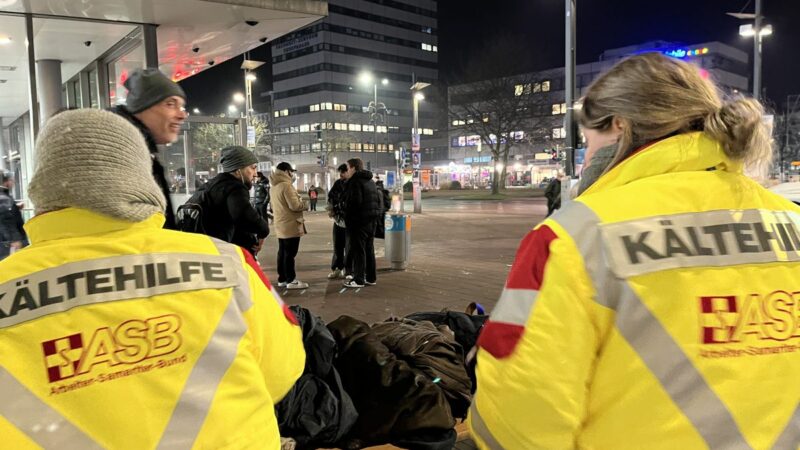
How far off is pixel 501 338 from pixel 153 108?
7.60 ft

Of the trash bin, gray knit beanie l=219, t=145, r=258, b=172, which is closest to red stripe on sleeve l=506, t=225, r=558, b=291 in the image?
gray knit beanie l=219, t=145, r=258, b=172

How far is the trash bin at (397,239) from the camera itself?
10023mm

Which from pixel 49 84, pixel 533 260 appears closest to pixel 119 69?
pixel 49 84

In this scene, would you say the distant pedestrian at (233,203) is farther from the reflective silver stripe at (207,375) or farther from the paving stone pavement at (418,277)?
the reflective silver stripe at (207,375)

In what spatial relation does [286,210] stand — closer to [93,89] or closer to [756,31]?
[93,89]

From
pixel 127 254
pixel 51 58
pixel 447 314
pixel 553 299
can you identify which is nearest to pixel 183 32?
pixel 51 58

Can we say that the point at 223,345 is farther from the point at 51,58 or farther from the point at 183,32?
the point at 51,58

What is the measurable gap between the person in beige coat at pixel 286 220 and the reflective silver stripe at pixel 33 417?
722cm

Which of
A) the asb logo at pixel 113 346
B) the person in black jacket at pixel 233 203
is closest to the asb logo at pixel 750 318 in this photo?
the asb logo at pixel 113 346

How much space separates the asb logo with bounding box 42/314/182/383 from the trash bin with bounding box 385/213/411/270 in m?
8.69

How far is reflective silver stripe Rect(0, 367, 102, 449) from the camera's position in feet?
3.92

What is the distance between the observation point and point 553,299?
3.92ft

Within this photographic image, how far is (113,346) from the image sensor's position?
4.22 ft

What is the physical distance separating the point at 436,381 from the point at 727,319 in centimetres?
211
